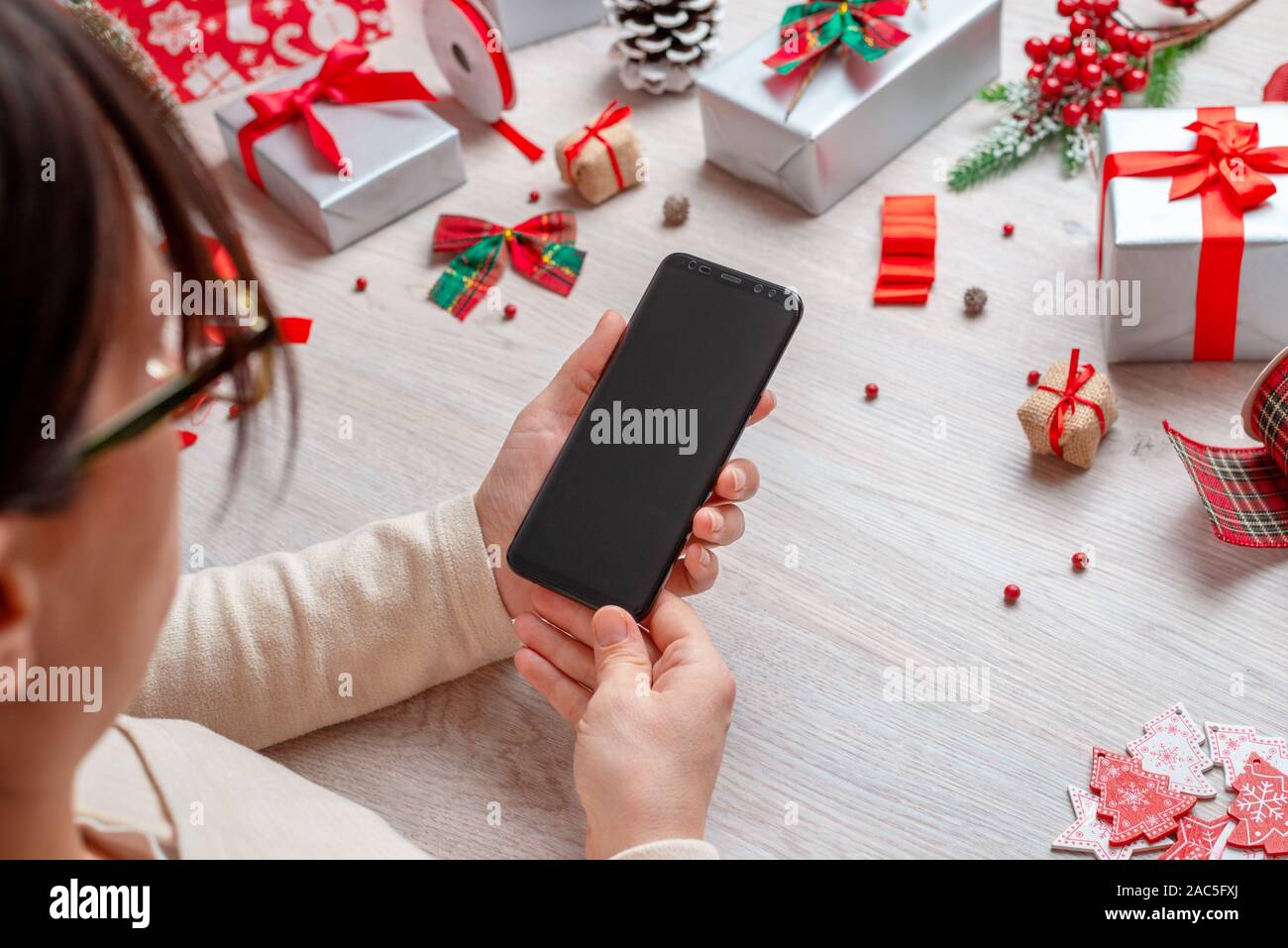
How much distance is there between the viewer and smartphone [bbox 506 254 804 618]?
2.35 ft

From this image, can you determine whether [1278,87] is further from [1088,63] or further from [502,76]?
[502,76]

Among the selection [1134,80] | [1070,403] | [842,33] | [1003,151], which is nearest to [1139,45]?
[1134,80]

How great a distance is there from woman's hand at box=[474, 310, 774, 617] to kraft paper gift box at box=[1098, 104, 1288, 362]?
29 cm

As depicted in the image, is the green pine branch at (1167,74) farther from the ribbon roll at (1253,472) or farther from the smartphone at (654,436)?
the smartphone at (654,436)

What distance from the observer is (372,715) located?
75cm

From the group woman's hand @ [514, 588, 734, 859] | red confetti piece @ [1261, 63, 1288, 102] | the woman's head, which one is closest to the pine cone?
red confetti piece @ [1261, 63, 1288, 102]

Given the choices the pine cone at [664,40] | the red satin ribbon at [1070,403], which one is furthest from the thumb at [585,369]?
the pine cone at [664,40]

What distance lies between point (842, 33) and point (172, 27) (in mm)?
653

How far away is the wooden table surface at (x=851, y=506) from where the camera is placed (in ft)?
2.29

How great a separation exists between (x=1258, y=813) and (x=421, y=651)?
510mm

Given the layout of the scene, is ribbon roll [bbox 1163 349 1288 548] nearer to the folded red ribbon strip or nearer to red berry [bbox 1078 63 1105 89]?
the folded red ribbon strip

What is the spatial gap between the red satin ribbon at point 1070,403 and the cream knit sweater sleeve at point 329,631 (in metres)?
0.40
